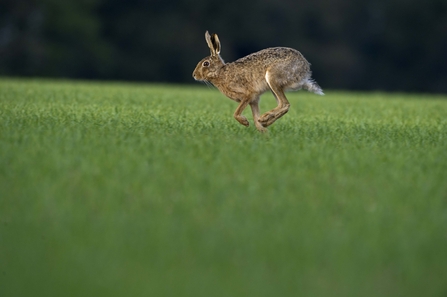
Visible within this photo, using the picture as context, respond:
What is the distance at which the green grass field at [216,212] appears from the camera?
504 centimetres

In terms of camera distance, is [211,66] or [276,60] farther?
[211,66]

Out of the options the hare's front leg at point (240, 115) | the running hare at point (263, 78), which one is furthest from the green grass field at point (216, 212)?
the running hare at point (263, 78)

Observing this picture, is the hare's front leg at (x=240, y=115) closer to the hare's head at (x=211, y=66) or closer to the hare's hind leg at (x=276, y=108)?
the hare's hind leg at (x=276, y=108)

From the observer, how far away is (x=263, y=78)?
11258mm

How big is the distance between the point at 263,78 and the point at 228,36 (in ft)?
138

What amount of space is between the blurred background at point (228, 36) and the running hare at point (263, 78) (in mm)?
35653

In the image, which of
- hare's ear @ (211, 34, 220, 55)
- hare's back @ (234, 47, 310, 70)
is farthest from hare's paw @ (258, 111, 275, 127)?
hare's ear @ (211, 34, 220, 55)

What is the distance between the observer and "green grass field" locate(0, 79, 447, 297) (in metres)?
5.04

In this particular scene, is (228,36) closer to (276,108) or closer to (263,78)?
(263,78)

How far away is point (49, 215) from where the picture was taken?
6148 millimetres

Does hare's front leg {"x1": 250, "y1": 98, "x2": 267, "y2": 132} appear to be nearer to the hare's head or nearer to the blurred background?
the hare's head

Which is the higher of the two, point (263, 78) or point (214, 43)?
point (214, 43)

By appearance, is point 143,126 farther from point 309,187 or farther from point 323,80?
point 323,80

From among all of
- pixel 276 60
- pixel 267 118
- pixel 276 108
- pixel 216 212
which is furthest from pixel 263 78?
pixel 216 212
